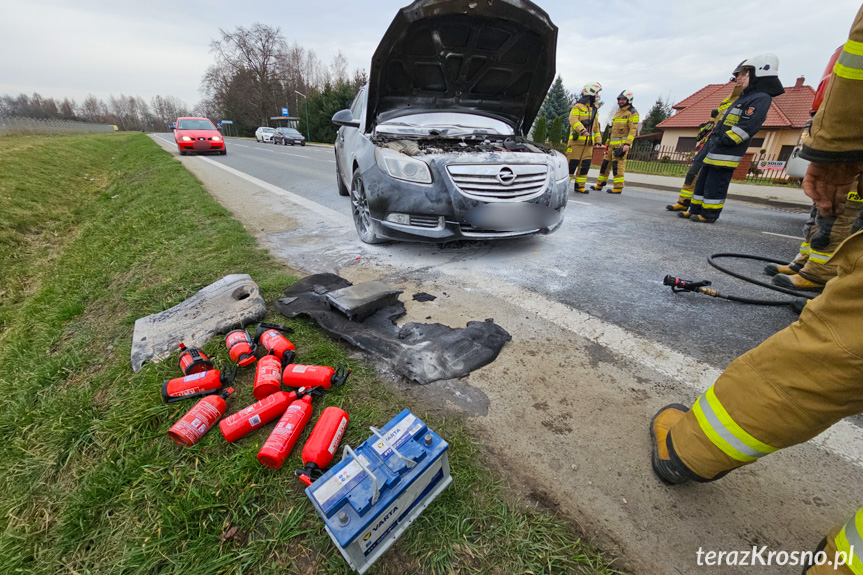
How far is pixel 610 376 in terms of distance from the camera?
188 centimetres

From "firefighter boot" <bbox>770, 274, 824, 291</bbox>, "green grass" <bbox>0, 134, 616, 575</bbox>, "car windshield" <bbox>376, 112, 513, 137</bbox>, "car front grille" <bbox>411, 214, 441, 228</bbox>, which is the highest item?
"car windshield" <bbox>376, 112, 513, 137</bbox>

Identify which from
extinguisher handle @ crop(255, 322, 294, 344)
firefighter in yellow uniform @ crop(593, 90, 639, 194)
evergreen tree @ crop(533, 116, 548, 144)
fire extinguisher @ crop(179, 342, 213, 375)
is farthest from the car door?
evergreen tree @ crop(533, 116, 548, 144)

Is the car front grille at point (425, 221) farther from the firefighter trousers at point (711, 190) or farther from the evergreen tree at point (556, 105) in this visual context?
the evergreen tree at point (556, 105)

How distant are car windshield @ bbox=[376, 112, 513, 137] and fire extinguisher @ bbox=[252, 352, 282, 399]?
276 centimetres

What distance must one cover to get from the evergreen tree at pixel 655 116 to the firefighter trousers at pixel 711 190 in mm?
35771

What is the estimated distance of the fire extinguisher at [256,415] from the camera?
1519mm

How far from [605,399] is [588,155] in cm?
731

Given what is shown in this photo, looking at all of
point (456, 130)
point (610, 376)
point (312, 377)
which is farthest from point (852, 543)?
point (456, 130)

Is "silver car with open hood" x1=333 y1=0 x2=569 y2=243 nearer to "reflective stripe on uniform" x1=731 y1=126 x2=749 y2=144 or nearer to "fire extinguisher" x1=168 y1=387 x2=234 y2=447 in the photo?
"fire extinguisher" x1=168 y1=387 x2=234 y2=447

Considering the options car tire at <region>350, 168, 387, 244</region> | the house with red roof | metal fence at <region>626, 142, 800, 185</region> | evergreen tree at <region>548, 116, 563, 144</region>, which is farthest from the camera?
evergreen tree at <region>548, 116, 563, 144</region>

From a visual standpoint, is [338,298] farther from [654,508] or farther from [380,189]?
[654,508]

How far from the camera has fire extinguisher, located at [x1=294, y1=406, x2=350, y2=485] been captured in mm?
1320

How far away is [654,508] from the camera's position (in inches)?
49.1

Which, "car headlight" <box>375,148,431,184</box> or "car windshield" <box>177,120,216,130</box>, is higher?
"car windshield" <box>177,120,216,130</box>
